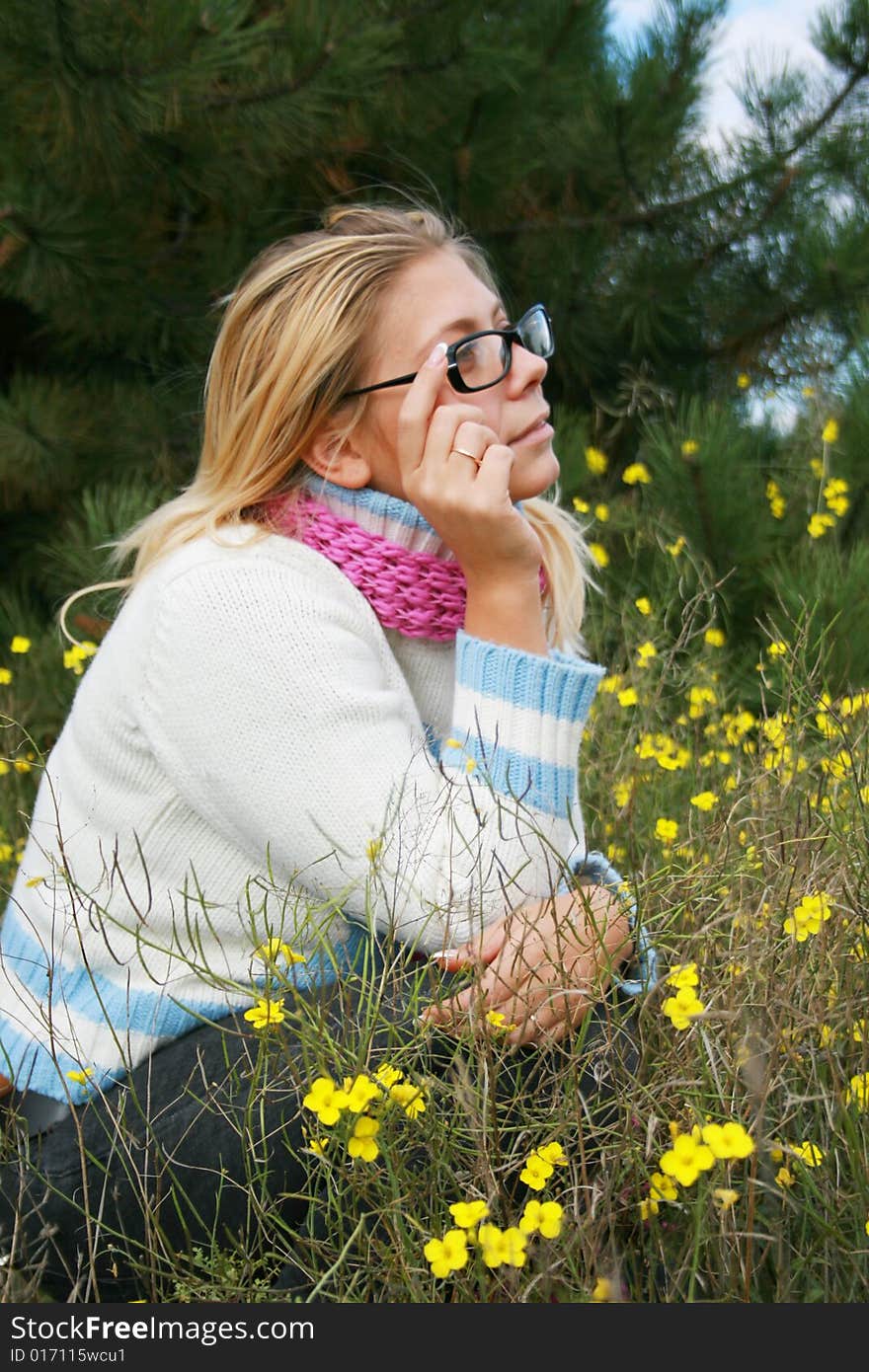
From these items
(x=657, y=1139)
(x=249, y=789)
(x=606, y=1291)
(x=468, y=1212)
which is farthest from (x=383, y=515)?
(x=606, y=1291)

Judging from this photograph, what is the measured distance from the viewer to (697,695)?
2.44 meters

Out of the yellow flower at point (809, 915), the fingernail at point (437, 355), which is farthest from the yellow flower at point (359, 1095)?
the fingernail at point (437, 355)

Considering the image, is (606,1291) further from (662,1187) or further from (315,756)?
(315,756)

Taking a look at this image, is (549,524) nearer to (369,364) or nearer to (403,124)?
(369,364)

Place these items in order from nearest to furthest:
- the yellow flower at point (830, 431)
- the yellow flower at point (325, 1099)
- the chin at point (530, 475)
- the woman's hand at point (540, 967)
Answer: the yellow flower at point (325, 1099) < the woman's hand at point (540, 967) < the chin at point (530, 475) < the yellow flower at point (830, 431)

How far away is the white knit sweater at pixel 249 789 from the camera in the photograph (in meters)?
1.52

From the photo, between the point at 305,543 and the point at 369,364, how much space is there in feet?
0.95

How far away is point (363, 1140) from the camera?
1.12m

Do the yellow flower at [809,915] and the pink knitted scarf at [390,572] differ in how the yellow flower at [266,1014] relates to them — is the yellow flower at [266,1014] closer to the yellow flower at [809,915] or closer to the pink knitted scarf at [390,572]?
the yellow flower at [809,915]

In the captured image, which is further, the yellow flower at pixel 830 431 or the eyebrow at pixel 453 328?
the yellow flower at pixel 830 431

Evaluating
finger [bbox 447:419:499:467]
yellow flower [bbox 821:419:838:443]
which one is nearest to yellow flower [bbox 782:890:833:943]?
finger [bbox 447:419:499:467]

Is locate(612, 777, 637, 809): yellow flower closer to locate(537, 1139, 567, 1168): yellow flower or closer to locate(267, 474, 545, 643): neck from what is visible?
locate(267, 474, 545, 643): neck

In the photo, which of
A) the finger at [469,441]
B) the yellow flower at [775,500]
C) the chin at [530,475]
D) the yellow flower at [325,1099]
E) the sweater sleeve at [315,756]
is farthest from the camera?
the yellow flower at [775,500]

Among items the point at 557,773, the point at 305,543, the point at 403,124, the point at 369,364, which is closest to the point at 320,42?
the point at 403,124
